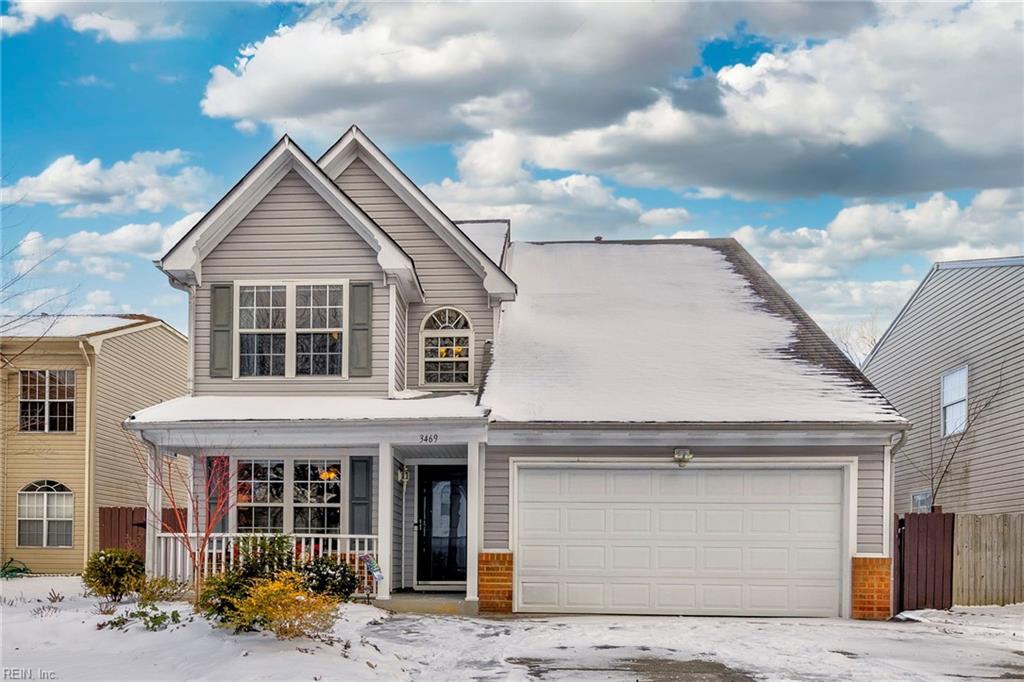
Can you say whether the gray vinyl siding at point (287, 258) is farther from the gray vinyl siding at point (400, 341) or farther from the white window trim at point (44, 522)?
the white window trim at point (44, 522)

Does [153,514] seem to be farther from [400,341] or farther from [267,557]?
[400,341]

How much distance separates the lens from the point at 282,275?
17531 mm

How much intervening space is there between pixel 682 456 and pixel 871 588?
342cm

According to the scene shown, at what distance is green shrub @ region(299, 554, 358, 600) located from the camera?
1460 centimetres

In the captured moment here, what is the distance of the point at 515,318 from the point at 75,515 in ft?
37.2

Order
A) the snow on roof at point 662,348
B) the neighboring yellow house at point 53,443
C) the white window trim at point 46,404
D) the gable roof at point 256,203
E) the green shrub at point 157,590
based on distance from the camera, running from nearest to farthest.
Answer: the green shrub at point 157,590 < the snow on roof at point 662,348 < the gable roof at point 256,203 < the neighboring yellow house at point 53,443 < the white window trim at point 46,404

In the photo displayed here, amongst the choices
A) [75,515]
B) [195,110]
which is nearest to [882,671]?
[195,110]

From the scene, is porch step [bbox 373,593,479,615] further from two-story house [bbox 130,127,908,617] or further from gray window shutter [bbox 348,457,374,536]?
gray window shutter [bbox 348,457,374,536]

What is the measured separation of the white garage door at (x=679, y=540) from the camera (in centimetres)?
1644

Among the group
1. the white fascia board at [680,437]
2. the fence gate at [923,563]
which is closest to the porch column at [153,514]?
the white fascia board at [680,437]

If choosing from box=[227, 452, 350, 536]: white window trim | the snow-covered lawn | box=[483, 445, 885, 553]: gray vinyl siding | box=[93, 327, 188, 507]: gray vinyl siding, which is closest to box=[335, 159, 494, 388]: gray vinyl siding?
box=[227, 452, 350, 536]: white window trim

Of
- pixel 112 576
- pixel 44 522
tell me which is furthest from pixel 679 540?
pixel 44 522

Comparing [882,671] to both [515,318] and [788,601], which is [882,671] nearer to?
[788,601]

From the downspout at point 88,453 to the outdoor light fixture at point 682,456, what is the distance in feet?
46.2
